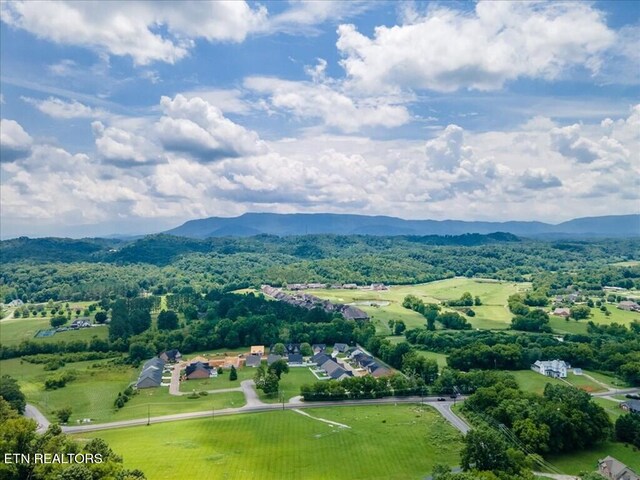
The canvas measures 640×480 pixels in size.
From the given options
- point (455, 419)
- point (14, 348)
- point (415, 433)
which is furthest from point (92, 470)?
point (14, 348)

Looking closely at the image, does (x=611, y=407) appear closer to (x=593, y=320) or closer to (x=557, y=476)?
(x=557, y=476)

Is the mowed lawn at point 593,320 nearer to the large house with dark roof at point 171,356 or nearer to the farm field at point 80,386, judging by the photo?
the large house with dark roof at point 171,356

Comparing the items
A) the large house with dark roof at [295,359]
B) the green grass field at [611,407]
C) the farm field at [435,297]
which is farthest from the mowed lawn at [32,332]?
the green grass field at [611,407]

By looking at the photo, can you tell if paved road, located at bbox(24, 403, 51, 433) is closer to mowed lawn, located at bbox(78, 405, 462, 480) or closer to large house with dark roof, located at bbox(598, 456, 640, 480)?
mowed lawn, located at bbox(78, 405, 462, 480)

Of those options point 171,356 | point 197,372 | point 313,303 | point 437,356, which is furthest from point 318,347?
point 313,303

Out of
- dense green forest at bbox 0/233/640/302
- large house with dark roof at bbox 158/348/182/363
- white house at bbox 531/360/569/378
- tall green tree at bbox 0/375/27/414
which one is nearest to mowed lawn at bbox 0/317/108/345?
large house with dark roof at bbox 158/348/182/363
